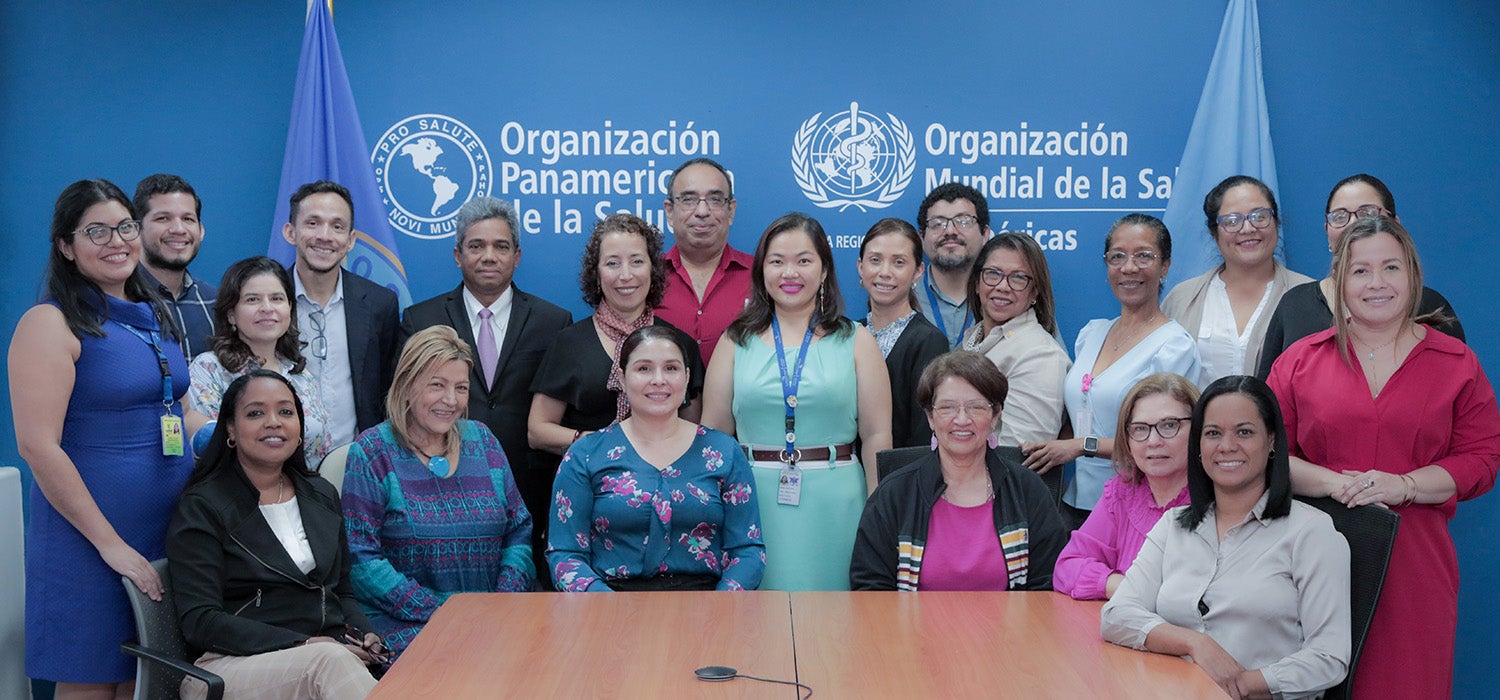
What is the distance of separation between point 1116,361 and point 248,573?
2613mm

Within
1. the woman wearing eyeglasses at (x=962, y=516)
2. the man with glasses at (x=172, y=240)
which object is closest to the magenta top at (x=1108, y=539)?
the woman wearing eyeglasses at (x=962, y=516)

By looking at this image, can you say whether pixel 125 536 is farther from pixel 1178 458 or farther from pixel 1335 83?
pixel 1335 83


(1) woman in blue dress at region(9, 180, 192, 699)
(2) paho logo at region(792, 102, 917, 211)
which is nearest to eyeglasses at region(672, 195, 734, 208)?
(2) paho logo at region(792, 102, 917, 211)

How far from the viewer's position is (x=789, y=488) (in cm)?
364

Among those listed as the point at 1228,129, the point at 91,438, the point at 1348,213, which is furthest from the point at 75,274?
the point at 1228,129

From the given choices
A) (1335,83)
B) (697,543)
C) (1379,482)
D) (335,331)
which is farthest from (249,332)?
(1335,83)

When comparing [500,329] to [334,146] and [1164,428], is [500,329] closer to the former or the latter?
[334,146]

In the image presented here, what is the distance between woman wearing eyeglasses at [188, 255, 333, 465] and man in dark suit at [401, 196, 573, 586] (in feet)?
1.95

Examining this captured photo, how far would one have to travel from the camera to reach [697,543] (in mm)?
3432

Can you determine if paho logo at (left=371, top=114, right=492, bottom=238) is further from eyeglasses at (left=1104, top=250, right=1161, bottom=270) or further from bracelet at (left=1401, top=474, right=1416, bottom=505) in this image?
bracelet at (left=1401, top=474, right=1416, bottom=505)

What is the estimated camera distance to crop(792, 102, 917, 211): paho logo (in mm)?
5039

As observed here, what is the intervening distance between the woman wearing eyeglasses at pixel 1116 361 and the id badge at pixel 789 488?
27.9 inches

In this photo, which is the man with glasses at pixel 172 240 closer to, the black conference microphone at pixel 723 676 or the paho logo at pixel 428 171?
the paho logo at pixel 428 171

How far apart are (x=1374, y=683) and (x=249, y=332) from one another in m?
3.22
